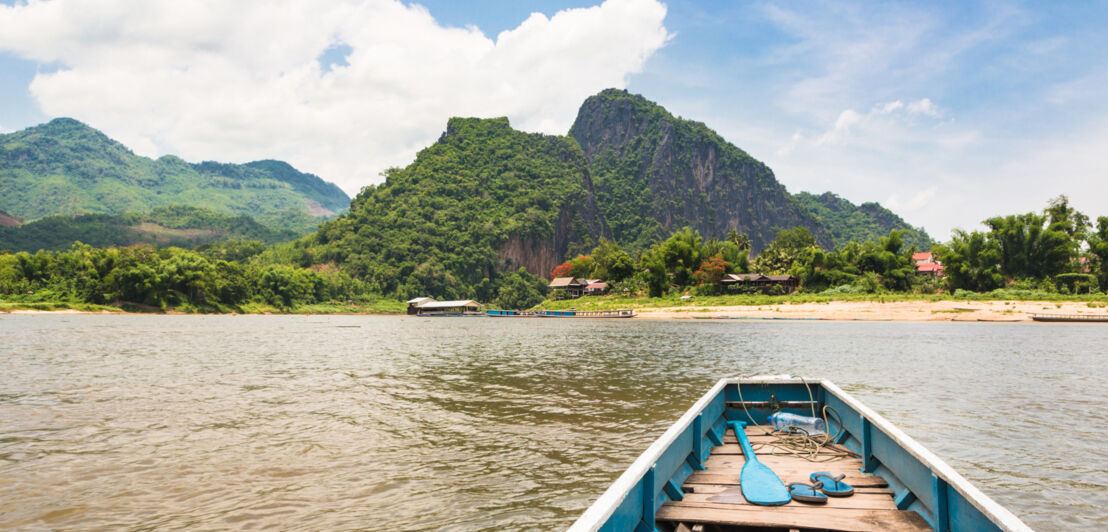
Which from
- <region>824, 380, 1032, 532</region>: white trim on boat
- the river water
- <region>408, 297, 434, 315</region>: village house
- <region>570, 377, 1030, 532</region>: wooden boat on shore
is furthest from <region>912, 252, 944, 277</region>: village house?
<region>824, 380, 1032, 532</region>: white trim on boat

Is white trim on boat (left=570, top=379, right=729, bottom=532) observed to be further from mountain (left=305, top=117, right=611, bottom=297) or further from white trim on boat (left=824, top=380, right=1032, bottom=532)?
mountain (left=305, top=117, right=611, bottom=297)

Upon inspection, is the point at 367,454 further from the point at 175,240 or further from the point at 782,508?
the point at 175,240

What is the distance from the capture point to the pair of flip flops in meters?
5.61

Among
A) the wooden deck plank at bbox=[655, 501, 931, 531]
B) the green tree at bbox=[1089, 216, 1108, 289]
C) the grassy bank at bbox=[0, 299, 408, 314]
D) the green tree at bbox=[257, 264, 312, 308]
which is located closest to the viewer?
the wooden deck plank at bbox=[655, 501, 931, 531]

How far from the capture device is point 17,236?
155 metres

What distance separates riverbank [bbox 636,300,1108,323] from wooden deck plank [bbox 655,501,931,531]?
6584 cm

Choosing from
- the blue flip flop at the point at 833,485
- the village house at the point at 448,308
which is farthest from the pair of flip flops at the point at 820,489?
the village house at the point at 448,308

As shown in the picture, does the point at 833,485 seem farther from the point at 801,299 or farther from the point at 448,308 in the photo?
the point at 448,308

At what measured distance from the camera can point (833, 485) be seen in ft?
19.9

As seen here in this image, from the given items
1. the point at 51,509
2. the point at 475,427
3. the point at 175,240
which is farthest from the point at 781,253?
the point at 175,240

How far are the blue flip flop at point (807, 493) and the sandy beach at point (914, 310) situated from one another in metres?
65.6

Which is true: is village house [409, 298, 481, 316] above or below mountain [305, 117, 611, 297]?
below

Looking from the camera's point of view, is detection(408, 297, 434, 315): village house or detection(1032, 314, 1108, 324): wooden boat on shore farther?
detection(408, 297, 434, 315): village house

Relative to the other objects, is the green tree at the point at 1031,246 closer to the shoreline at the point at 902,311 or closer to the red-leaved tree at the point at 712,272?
the shoreline at the point at 902,311
